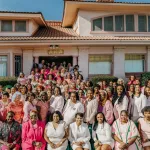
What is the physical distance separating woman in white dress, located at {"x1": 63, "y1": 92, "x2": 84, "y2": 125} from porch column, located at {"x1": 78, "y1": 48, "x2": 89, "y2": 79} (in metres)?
9.77

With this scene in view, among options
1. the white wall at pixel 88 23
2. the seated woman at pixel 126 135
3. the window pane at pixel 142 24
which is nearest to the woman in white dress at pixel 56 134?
the seated woman at pixel 126 135

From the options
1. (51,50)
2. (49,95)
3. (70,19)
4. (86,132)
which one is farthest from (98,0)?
(86,132)

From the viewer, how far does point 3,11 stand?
17.7 m

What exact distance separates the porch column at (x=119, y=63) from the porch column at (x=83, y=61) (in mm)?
1889

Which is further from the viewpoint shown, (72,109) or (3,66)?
(3,66)

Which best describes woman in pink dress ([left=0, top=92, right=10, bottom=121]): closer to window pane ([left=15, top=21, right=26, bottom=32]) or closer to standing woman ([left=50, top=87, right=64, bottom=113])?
standing woman ([left=50, top=87, right=64, bottom=113])

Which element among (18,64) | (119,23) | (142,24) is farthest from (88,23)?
(18,64)

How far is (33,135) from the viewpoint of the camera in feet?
22.4

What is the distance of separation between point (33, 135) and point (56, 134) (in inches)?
22.9

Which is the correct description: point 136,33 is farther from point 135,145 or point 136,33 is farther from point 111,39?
point 135,145

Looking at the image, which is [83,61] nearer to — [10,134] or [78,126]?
[78,126]

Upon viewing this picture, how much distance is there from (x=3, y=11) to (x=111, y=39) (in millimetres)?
7257

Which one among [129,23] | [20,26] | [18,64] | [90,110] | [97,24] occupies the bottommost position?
[90,110]

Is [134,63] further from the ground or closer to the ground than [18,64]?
further from the ground
